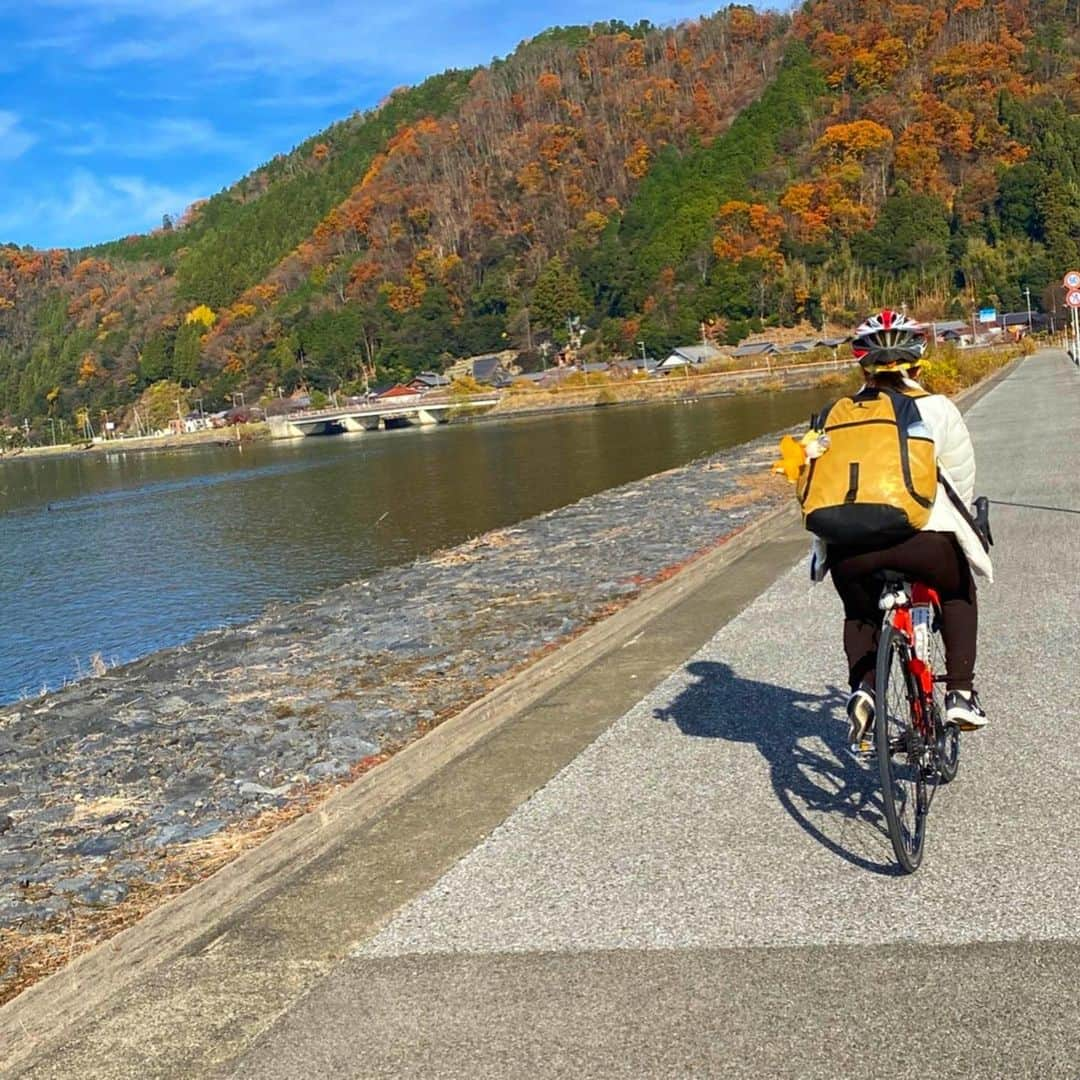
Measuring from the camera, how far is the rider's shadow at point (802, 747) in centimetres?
388

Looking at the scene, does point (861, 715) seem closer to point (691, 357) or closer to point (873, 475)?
point (873, 475)

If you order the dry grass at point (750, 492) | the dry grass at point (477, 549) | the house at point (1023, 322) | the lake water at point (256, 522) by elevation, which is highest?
the house at point (1023, 322)

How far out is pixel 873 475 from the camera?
3502 mm

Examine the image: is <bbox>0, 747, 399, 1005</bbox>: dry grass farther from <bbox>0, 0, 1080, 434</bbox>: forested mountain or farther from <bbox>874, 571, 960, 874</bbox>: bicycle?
<bbox>0, 0, 1080, 434</bbox>: forested mountain

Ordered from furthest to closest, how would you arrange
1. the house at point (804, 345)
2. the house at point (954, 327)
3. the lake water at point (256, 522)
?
the house at point (804, 345), the house at point (954, 327), the lake water at point (256, 522)

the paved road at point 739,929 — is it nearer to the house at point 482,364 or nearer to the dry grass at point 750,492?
the dry grass at point 750,492

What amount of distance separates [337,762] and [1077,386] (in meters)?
24.7

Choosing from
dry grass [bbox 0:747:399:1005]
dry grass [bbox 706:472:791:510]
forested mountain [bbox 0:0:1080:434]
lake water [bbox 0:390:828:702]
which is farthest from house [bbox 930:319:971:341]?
dry grass [bbox 0:747:399:1005]

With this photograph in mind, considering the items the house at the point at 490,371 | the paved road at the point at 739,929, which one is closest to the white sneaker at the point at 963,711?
the paved road at the point at 739,929

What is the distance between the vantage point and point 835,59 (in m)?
156

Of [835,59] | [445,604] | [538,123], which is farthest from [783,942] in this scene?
[538,123]

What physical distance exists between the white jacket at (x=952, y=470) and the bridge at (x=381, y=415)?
10305 cm

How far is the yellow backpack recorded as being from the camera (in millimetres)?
3494

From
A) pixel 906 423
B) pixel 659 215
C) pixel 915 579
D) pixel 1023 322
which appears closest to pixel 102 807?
pixel 915 579
